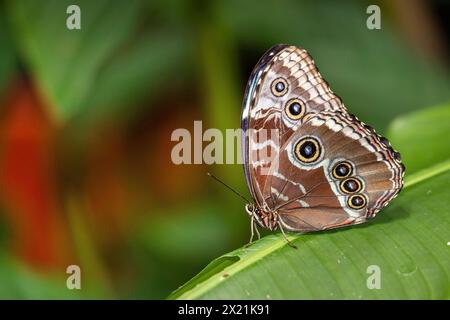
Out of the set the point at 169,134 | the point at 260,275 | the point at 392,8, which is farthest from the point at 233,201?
the point at 392,8

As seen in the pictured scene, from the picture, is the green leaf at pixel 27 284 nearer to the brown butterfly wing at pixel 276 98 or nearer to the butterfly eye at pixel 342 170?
the brown butterfly wing at pixel 276 98

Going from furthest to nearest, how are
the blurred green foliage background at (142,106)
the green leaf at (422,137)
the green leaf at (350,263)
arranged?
the blurred green foliage background at (142,106) → the green leaf at (422,137) → the green leaf at (350,263)

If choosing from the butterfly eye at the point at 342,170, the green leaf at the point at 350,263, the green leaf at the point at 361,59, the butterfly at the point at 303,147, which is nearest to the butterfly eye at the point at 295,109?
the butterfly at the point at 303,147

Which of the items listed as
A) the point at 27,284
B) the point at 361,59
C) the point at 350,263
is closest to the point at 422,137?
the point at 350,263

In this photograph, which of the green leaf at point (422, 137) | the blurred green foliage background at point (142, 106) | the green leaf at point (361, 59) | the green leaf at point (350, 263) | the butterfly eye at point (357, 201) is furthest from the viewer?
the green leaf at point (361, 59)

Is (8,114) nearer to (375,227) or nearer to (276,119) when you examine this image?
(276,119)

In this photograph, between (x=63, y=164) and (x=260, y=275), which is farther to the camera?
(x=63, y=164)
